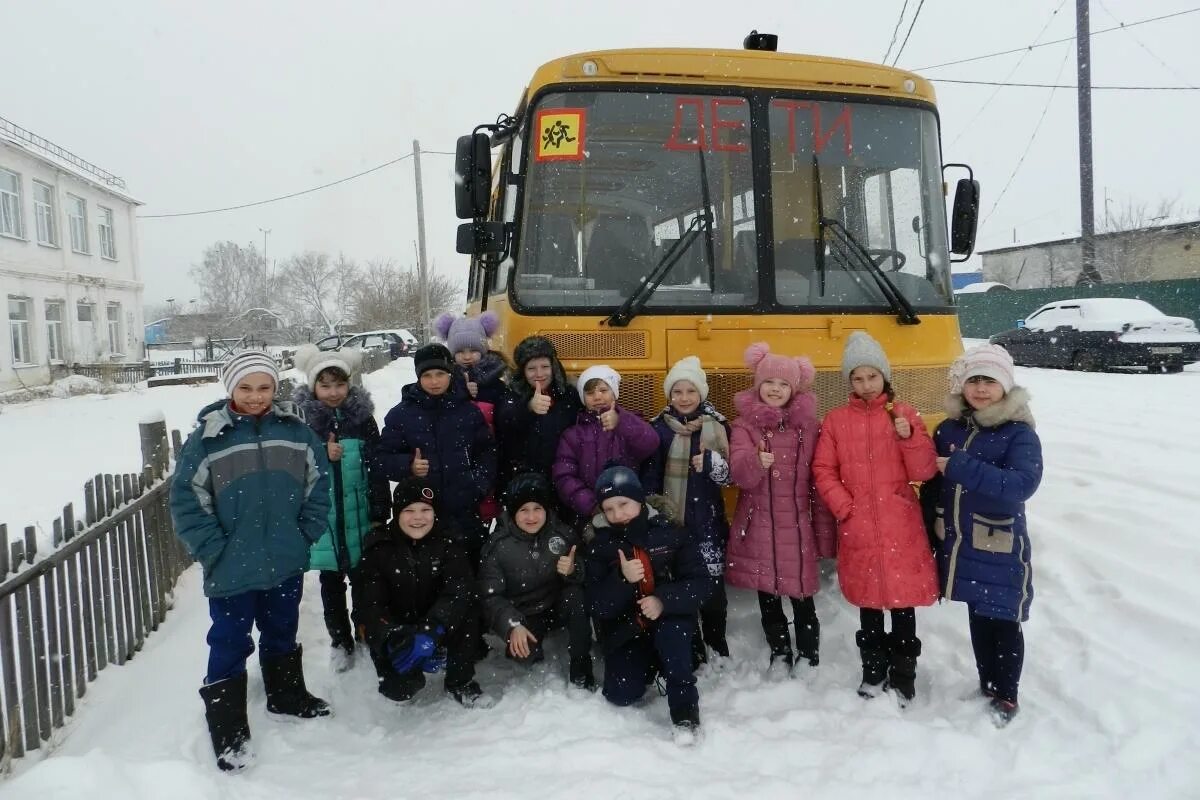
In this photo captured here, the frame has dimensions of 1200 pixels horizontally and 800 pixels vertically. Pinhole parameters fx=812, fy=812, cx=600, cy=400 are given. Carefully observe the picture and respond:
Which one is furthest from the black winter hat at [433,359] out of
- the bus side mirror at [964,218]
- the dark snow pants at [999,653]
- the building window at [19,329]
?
the building window at [19,329]

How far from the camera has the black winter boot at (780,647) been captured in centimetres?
384

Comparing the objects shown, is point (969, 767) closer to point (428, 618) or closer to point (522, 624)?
point (522, 624)

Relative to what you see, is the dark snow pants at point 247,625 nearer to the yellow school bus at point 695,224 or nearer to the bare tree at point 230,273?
the yellow school bus at point 695,224

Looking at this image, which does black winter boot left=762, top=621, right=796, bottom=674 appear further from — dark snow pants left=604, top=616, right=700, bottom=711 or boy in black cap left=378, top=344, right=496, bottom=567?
boy in black cap left=378, top=344, right=496, bottom=567

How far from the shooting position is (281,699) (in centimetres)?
349

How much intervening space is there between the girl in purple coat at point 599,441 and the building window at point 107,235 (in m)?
32.3

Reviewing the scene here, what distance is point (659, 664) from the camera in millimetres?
3717

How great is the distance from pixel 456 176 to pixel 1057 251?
45.7 meters

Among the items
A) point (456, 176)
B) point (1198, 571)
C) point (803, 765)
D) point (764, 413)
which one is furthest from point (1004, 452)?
point (456, 176)

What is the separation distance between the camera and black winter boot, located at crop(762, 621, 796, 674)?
12.6 ft

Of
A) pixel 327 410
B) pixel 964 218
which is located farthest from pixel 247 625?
pixel 964 218

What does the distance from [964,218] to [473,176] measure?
2976 mm

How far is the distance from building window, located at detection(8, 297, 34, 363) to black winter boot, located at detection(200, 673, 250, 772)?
85.2 ft

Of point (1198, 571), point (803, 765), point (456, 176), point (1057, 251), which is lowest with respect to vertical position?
point (803, 765)
